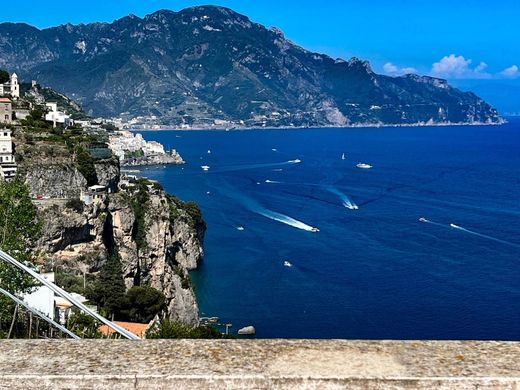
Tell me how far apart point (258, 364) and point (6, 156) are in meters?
18.7

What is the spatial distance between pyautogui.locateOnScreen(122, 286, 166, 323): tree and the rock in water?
5.00 m

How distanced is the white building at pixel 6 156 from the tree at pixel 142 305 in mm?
5376

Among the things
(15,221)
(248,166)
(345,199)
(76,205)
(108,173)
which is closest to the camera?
(15,221)

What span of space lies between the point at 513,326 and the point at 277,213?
21348 millimetres

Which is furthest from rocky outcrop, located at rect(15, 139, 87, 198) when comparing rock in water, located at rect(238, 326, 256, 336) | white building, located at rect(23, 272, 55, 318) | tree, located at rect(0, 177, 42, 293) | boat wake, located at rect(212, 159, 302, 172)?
boat wake, located at rect(212, 159, 302, 172)

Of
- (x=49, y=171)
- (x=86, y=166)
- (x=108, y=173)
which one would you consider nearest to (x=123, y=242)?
(x=86, y=166)

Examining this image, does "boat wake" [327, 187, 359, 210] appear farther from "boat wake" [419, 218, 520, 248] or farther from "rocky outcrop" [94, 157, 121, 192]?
"rocky outcrop" [94, 157, 121, 192]

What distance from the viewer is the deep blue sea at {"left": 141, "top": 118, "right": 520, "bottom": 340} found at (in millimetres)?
23422

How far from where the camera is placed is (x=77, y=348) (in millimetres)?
2400

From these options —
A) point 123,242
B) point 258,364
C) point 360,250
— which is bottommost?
point 360,250

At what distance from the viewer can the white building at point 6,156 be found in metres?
18.4

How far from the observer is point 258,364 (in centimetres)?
227

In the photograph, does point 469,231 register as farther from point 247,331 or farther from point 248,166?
point 248,166

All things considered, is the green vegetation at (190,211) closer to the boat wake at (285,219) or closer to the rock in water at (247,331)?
the boat wake at (285,219)
